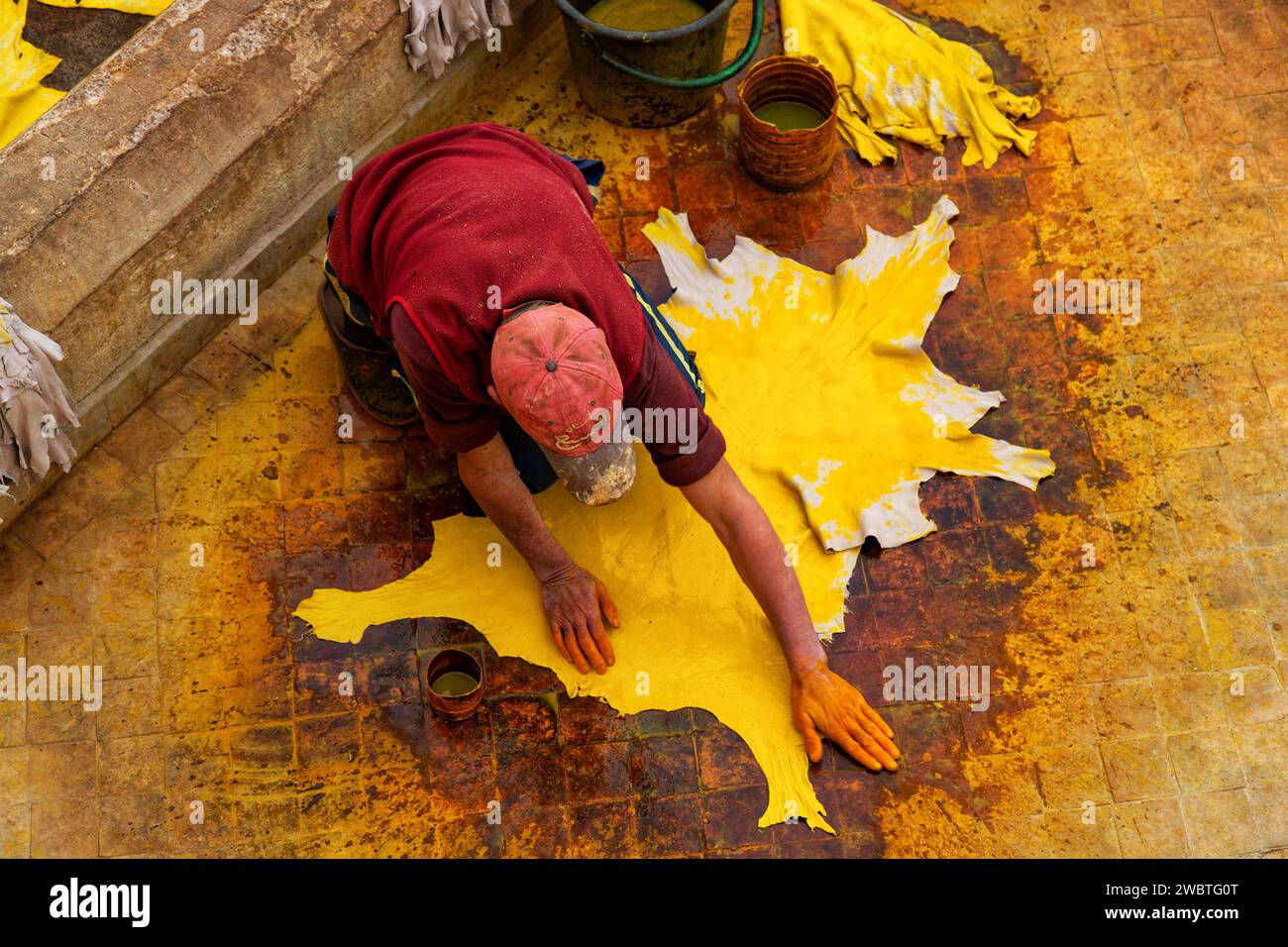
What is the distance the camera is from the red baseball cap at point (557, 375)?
10.4 ft

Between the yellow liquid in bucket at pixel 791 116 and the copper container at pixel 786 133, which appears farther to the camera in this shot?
the yellow liquid in bucket at pixel 791 116

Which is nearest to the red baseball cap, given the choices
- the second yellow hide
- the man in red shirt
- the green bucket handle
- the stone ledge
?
the man in red shirt

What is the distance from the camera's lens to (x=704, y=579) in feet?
13.8

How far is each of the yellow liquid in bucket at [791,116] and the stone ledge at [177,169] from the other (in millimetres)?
1192

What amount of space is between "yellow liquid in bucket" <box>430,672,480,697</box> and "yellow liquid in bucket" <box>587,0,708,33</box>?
223 centimetres

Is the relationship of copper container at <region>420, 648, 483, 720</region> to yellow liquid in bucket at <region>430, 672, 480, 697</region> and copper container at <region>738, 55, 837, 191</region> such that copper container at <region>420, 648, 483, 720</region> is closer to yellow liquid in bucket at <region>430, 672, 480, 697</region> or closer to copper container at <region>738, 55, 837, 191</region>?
yellow liquid in bucket at <region>430, 672, 480, 697</region>

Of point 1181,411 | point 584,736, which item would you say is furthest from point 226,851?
point 1181,411

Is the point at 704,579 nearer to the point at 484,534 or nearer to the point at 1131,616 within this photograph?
the point at 484,534

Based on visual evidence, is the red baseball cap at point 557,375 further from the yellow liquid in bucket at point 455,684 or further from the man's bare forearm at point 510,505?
the yellow liquid in bucket at point 455,684

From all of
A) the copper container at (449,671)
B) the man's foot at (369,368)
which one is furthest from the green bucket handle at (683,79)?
the copper container at (449,671)

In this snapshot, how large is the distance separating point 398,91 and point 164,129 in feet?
2.70
